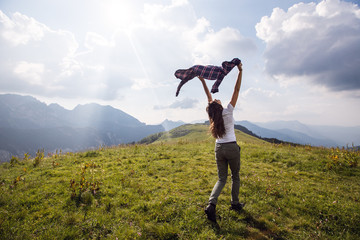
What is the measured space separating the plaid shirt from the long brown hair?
5.84 feet

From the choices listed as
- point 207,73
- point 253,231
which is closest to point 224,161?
point 253,231

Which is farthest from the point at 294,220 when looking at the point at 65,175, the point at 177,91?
the point at 65,175

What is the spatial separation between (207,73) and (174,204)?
5.32 m

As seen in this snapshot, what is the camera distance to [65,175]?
10.0 meters

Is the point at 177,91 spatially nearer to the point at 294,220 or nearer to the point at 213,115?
the point at 213,115

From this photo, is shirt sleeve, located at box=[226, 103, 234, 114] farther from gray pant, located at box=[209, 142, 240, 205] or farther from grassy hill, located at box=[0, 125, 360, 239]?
grassy hill, located at box=[0, 125, 360, 239]

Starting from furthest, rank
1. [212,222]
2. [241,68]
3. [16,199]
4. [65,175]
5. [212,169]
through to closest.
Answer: [212,169] < [65,175] < [16,199] < [241,68] < [212,222]

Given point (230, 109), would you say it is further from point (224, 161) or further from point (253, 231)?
point (253, 231)

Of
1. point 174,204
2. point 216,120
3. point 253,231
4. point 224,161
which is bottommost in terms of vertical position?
point 253,231

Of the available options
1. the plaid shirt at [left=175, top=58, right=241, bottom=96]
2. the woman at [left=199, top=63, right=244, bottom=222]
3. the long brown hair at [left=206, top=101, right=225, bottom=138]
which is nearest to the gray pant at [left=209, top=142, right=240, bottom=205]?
the woman at [left=199, top=63, right=244, bottom=222]

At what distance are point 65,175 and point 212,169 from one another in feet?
28.0

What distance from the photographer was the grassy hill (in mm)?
5324

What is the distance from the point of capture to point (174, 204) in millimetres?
6660

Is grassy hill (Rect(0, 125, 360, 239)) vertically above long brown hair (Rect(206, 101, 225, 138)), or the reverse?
long brown hair (Rect(206, 101, 225, 138))
